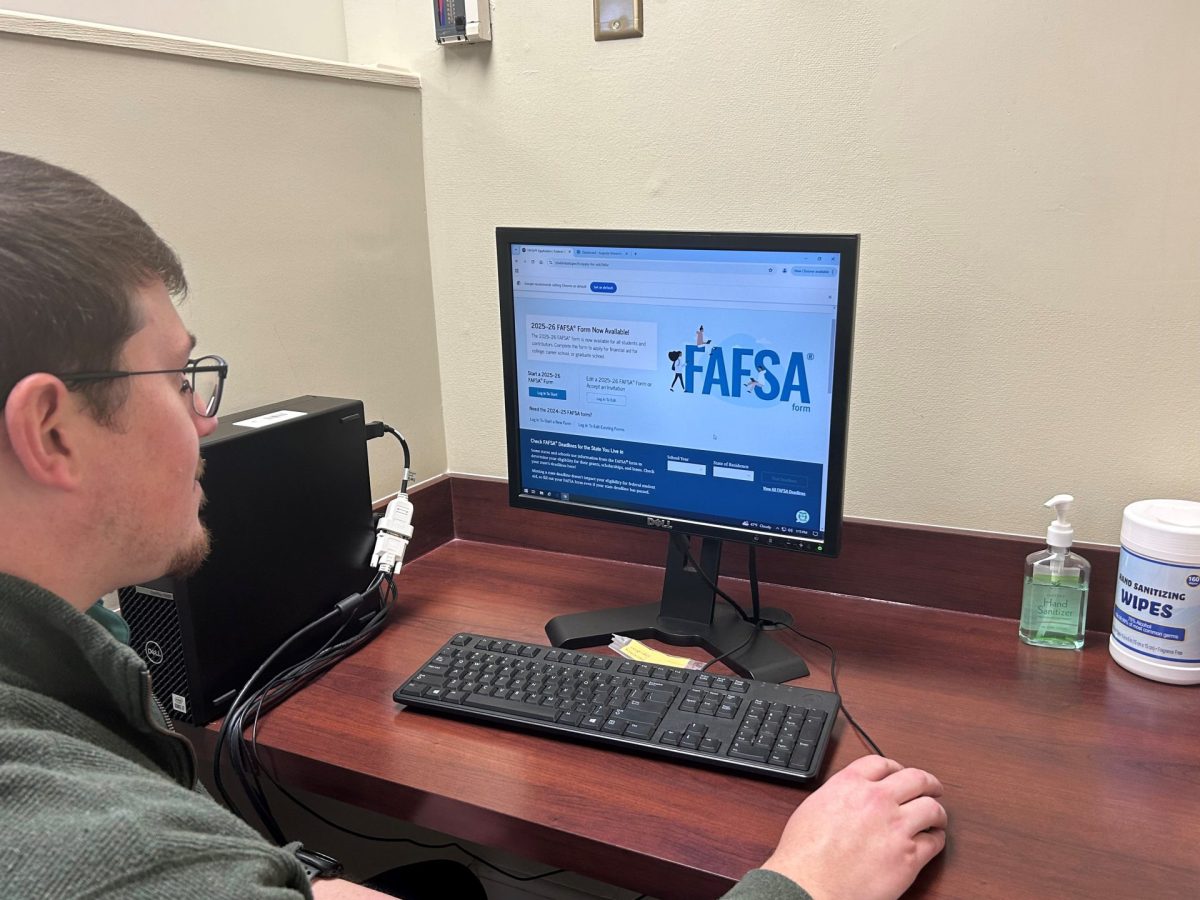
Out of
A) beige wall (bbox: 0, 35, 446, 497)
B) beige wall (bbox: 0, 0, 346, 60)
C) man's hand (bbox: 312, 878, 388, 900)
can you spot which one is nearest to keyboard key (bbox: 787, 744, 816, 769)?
man's hand (bbox: 312, 878, 388, 900)

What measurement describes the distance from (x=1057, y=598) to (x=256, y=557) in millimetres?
989

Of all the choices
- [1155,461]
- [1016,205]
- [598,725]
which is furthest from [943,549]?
[598,725]

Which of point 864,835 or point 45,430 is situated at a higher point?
point 45,430

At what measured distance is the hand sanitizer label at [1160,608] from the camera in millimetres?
1067

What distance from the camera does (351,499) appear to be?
1.31m

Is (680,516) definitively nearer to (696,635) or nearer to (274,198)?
(696,635)

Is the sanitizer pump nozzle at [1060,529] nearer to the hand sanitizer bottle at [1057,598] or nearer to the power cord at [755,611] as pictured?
the hand sanitizer bottle at [1057,598]

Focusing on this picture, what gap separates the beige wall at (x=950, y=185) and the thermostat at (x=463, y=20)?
3 centimetres

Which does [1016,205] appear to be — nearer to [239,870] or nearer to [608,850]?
[608,850]

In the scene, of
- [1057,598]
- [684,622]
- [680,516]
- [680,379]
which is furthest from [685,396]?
[1057,598]

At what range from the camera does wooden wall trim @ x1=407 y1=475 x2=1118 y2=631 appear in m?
1.27

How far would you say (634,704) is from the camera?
104cm

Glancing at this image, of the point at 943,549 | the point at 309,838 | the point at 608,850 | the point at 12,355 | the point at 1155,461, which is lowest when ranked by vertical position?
the point at 309,838

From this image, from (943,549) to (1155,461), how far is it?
0.28 metres
